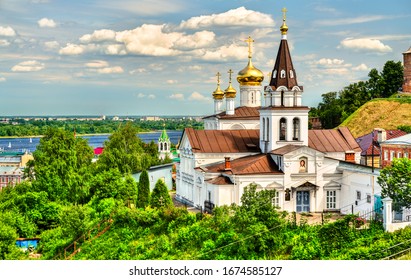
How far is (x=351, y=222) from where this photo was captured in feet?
24.4

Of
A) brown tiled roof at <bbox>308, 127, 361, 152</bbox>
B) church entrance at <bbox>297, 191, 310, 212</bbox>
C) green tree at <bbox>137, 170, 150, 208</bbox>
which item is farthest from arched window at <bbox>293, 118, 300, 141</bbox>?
green tree at <bbox>137, 170, 150, 208</bbox>

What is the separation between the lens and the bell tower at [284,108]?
9.58m

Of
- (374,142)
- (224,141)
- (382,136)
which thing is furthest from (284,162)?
(374,142)

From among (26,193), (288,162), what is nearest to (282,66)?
(288,162)

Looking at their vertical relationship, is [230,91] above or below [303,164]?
above

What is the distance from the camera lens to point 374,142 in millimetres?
10195

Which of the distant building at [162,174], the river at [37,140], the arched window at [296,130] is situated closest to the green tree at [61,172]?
the distant building at [162,174]

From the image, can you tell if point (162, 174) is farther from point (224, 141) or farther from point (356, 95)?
point (356, 95)

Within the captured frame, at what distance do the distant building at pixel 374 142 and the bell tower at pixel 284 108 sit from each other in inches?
40.7

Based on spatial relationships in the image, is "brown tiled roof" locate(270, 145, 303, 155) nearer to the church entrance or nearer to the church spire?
the church entrance

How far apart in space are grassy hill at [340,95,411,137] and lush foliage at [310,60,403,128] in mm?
126

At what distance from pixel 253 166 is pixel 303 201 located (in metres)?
0.83

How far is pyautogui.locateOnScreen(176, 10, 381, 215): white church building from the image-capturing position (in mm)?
9133

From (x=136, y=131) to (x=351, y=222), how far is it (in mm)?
9285
